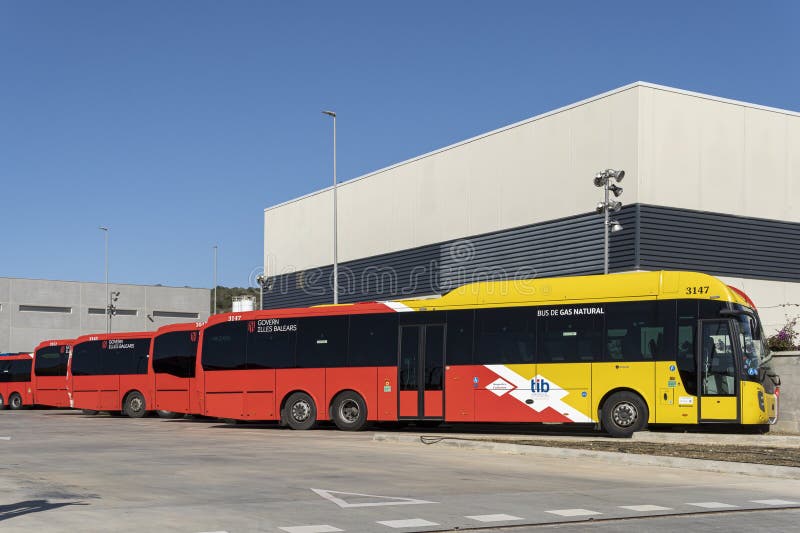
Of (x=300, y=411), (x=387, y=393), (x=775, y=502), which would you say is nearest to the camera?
(x=775, y=502)

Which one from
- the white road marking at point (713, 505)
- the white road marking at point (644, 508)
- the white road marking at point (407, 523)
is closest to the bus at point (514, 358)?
the white road marking at point (713, 505)

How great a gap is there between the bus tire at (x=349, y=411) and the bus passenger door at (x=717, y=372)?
8356 mm

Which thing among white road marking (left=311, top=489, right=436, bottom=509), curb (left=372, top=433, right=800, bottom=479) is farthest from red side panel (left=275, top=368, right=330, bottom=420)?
white road marking (left=311, top=489, right=436, bottom=509)

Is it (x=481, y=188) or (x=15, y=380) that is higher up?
(x=481, y=188)

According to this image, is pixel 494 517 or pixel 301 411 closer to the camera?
pixel 494 517

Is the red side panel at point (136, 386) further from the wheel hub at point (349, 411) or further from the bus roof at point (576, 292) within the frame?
the wheel hub at point (349, 411)

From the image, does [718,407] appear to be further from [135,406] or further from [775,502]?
[135,406]

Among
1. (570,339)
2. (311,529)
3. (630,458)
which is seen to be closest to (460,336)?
(570,339)

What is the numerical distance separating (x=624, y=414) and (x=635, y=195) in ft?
60.6

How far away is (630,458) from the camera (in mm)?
16844

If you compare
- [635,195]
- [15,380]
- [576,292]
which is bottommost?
[15,380]

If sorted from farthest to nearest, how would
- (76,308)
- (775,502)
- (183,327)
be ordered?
(76,308)
(183,327)
(775,502)

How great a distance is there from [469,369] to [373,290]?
106 ft

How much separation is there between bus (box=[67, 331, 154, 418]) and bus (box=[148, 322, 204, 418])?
118cm
